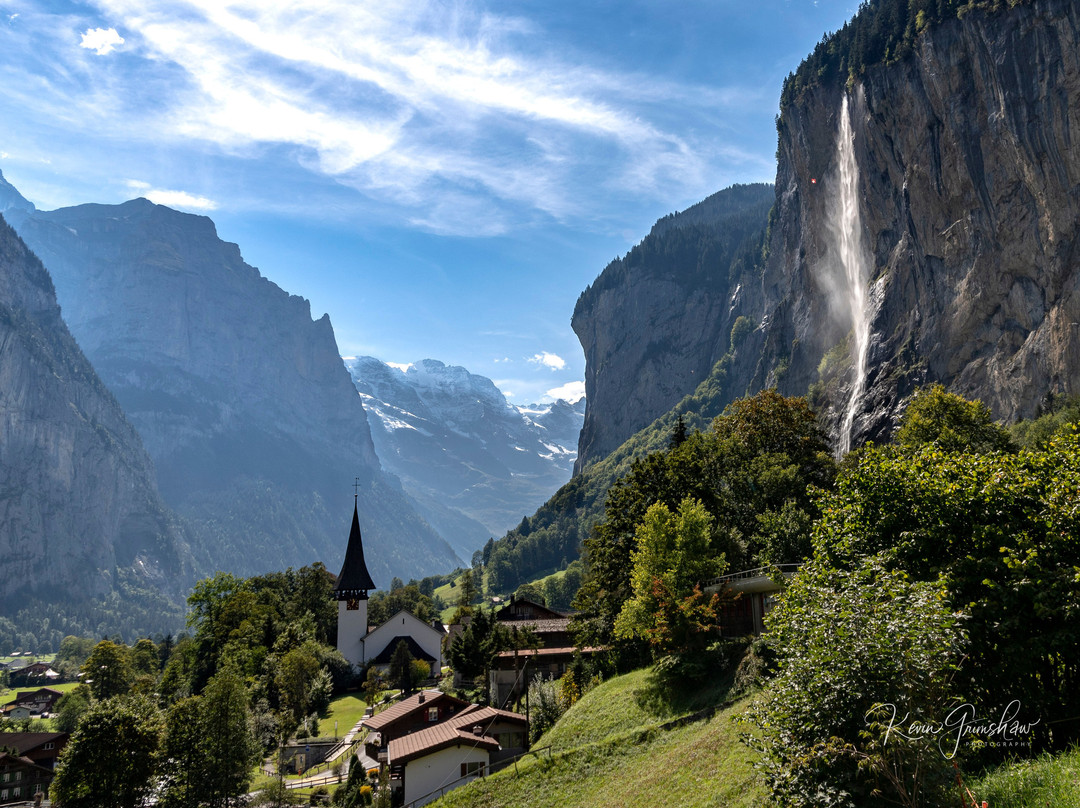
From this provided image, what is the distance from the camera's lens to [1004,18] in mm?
81938

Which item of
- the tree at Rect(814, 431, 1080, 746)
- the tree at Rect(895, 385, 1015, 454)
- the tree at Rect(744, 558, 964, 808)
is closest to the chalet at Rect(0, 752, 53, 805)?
the tree at Rect(744, 558, 964, 808)

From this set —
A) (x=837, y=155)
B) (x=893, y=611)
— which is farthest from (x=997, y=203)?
(x=893, y=611)

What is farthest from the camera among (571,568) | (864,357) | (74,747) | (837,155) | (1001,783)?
(571,568)

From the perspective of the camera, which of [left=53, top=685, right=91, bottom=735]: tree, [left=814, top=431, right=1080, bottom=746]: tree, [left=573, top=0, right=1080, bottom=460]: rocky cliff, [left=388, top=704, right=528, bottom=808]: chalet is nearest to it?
[left=814, top=431, right=1080, bottom=746]: tree

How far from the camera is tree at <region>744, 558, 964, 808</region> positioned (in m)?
13.0

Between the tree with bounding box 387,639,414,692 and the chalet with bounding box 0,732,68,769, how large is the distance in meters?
31.0

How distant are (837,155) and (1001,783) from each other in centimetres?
13020

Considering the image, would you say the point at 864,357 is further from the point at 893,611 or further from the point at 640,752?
the point at 893,611

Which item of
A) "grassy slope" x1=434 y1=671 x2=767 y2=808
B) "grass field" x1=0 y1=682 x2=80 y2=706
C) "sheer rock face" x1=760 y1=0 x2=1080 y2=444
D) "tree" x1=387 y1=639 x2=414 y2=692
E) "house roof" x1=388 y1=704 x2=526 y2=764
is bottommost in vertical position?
"grass field" x1=0 y1=682 x2=80 y2=706

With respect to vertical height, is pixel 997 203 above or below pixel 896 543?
above

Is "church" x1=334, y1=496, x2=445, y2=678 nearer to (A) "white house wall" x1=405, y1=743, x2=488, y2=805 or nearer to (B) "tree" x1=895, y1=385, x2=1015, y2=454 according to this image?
(A) "white house wall" x1=405, y1=743, x2=488, y2=805

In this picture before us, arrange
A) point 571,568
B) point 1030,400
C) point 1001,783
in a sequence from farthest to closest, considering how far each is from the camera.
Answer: point 571,568, point 1030,400, point 1001,783

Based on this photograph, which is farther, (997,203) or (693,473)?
(997,203)

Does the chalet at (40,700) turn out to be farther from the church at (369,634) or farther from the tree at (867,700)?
the tree at (867,700)
